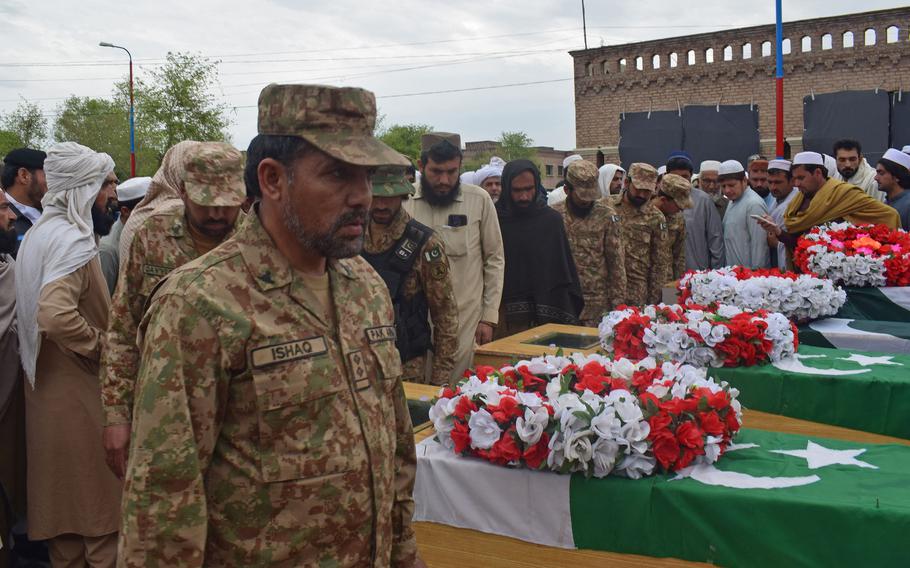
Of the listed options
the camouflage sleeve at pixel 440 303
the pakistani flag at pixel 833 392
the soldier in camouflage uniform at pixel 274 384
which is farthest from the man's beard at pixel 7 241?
the pakistani flag at pixel 833 392

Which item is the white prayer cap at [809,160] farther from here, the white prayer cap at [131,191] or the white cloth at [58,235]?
the white cloth at [58,235]

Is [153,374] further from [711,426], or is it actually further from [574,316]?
[574,316]

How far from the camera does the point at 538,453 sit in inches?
103

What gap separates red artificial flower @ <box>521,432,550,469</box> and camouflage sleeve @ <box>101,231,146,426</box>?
4.31ft

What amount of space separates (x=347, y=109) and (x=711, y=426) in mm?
1616

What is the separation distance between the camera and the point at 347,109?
66.4 inches

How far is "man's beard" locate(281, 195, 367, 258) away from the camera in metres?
1.67

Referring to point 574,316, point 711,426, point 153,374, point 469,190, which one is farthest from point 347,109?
point 574,316

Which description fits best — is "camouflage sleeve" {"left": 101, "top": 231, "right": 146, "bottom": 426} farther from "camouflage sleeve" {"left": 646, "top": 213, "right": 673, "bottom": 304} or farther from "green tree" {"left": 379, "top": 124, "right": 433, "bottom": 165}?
"green tree" {"left": 379, "top": 124, "right": 433, "bottom": 165}

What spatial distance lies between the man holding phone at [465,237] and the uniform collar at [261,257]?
10.0ft

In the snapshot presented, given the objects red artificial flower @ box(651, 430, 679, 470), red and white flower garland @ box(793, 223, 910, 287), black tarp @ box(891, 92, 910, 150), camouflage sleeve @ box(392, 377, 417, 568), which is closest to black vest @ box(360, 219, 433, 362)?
red artificial flower @ box(651, 430, 679, 470)

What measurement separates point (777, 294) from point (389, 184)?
2.60 meters

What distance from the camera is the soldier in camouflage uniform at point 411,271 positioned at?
13.1 feet


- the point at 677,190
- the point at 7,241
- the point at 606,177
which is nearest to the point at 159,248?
the point at 7,241
